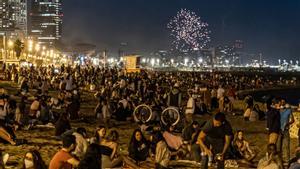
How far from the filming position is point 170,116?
51.5ft

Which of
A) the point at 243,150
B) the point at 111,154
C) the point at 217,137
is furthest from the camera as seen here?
the point at 243,150

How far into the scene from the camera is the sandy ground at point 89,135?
1081cm

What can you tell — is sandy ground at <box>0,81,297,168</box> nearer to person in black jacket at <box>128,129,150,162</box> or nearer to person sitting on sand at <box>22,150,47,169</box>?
person in black jacket at <box>128,129,150,162</box>

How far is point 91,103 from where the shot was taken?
23703 millimetres

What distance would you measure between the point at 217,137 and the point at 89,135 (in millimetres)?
6934

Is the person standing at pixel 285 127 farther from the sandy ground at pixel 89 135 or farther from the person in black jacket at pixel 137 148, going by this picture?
the person in black jacket at pixel 137 148

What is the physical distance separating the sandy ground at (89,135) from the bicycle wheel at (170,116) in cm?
119

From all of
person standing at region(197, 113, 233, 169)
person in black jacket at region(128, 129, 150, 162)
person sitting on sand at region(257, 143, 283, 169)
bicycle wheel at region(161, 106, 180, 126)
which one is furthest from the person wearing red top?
bicycle wheel at region(161, 106, 180, 126)

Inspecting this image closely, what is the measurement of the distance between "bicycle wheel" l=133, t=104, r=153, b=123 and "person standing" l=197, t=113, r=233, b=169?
825cm

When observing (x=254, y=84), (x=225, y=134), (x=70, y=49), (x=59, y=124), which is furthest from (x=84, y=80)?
(x=70, y=49)

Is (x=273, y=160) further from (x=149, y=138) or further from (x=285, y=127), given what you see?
(x=149, y=138)

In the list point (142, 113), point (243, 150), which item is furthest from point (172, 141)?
point (142, 113)

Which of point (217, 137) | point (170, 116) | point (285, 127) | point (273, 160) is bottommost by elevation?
point (273, 160)

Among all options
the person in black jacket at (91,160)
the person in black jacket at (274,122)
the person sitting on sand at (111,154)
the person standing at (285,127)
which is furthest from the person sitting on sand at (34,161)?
the person standing at (285,127)
